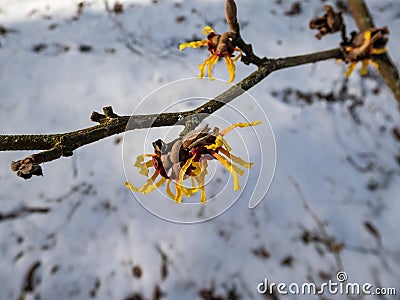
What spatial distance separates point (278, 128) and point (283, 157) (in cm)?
16

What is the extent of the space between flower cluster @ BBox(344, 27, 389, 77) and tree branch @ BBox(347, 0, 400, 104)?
0.07ft

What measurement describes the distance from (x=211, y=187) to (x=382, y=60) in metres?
1.31

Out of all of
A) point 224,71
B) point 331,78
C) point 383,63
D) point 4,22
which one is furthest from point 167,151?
point 4,22

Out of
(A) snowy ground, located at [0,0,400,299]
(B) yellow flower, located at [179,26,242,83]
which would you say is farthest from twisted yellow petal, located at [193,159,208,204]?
(A) snowy ground, located at [0,0,400,299]

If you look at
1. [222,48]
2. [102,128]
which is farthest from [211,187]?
[102,128]

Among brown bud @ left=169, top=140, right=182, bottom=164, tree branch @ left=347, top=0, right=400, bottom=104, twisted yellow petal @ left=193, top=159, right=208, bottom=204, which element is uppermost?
tree branch @ left=347, top=0, right=400, bottom=104

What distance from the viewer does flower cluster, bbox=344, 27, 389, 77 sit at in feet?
2.58

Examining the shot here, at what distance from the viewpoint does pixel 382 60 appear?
83 centimetres

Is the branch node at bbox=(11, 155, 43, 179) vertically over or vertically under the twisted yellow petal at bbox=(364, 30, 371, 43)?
under

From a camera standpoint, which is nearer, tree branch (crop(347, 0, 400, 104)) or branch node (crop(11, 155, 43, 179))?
branch node (crop(11, 155, 43, 179))

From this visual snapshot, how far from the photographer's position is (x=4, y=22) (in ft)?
8.13

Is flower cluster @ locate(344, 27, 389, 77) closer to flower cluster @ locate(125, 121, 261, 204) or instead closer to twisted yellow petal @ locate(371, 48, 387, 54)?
twisted yellow petal @ locate(371, 48, 387, 54)

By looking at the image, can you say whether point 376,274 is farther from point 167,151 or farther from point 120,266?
point 167,151

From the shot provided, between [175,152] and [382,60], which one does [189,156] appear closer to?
[175,152]
